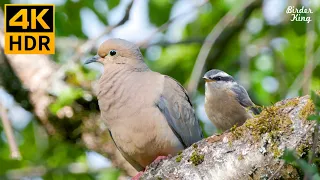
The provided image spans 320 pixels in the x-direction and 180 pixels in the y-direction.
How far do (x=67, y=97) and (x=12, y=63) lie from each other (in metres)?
0.80

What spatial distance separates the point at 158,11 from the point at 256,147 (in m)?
4.93

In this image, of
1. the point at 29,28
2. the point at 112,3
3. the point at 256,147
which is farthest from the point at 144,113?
the point at 112,3

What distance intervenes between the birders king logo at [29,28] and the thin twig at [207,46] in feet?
4.90

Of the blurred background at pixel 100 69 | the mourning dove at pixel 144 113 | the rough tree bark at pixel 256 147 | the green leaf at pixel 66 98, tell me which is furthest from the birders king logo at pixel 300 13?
the rough tree bark at pixel 256 147

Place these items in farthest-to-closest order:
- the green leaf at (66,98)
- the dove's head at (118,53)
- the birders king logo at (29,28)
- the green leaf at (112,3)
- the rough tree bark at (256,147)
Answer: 1. the green leaf at (112,3)
2. the birders king logo at (29,28)
3. the green leaf at (66,98)
4. the dove's head at (118,53)
5. the rough tree bark at (256,147)

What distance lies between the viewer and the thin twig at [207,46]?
19.2ft

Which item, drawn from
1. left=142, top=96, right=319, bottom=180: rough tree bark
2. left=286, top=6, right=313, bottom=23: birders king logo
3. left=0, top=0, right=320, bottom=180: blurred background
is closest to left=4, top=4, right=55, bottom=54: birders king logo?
left=0, top=0, right=320, bottom=180: blurred background

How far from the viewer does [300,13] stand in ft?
22.2

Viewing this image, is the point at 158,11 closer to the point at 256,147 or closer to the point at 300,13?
the point at 300,13

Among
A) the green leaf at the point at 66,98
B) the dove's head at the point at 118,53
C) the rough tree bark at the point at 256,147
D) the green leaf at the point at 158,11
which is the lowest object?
the green leaf at the point at 66,98

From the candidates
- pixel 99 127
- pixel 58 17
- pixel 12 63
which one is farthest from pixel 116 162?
pixel 58 17

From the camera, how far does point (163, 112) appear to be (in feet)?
15.0

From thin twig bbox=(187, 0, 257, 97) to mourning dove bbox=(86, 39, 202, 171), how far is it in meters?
0.89

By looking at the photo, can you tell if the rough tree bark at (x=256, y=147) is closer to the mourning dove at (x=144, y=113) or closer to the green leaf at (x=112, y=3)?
the mourning dove at (x=144, y=113)
